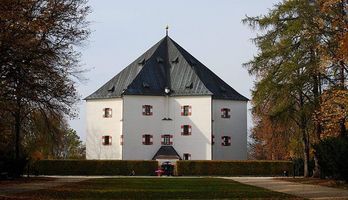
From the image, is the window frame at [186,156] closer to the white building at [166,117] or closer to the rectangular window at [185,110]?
the white building at [166,117]

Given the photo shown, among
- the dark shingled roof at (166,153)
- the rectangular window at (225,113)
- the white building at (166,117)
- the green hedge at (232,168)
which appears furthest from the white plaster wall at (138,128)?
the green hedge at (232,168)

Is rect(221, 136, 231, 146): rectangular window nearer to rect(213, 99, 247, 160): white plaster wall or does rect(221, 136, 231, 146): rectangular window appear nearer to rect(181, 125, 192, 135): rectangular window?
rect(213, 99, 247, 160): white plaster wall

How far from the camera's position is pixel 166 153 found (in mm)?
67562

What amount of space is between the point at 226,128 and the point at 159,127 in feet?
27.7

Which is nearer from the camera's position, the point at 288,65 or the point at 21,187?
the point at 21,187

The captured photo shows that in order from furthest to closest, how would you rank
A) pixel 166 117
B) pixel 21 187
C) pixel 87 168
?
pixel 166 117
pixel 87 168
pixel 21 187

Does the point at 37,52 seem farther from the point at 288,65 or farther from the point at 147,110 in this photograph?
the point at 147,110

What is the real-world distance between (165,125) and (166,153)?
3.84m

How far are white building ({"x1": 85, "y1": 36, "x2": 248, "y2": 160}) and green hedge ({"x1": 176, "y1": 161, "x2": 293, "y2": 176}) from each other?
7.89 m

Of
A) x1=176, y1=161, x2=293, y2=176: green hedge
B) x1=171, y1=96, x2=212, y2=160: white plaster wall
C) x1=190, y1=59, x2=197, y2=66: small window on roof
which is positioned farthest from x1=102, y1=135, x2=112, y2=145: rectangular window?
x1=190, y1=59, x2=197, y2=66: small window on roof

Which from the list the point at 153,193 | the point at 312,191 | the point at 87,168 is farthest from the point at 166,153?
the point at 153,193

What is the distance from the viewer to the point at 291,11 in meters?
40.1

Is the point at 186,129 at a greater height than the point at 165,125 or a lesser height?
lesser

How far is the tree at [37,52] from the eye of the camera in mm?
20922
